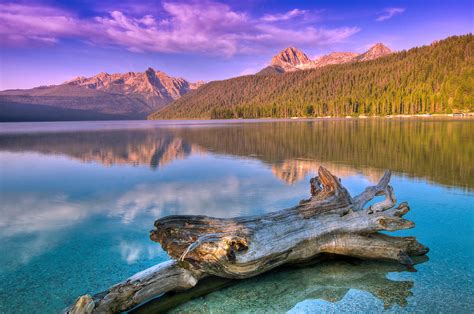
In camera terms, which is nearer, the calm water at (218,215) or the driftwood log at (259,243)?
the driftwood log at (259,243)

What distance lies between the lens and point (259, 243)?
21.4 feet

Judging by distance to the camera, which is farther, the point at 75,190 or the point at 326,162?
the point at 326,162

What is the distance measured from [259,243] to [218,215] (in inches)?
168

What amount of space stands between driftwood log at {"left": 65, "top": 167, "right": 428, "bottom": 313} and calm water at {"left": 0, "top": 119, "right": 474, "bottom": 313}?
1.28 feet

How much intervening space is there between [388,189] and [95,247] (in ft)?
24.4

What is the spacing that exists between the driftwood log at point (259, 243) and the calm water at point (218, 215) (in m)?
0.39

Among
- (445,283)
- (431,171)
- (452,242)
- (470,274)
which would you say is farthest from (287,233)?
(431,171)

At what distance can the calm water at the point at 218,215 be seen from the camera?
614 cm

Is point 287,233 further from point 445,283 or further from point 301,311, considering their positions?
point 445,283

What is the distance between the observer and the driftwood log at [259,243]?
600cm

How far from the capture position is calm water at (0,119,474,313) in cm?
614

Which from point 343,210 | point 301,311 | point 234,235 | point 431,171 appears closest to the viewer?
point 301,311

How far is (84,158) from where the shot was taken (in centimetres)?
2584

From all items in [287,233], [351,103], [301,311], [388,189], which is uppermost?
[351,103]
